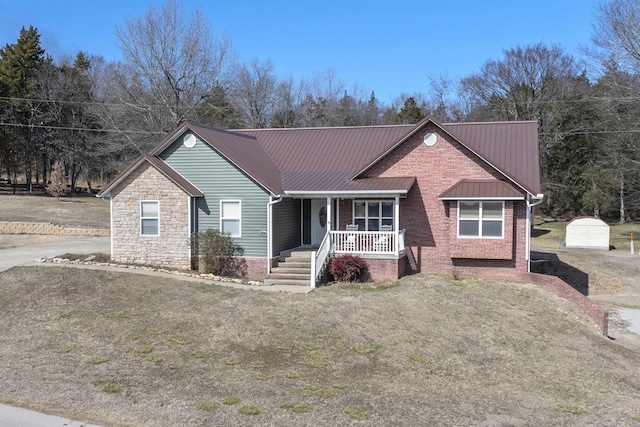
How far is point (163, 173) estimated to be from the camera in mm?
19609

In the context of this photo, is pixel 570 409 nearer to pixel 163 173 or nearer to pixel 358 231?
pixel 358 231

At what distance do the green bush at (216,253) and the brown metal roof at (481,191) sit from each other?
24.6ft

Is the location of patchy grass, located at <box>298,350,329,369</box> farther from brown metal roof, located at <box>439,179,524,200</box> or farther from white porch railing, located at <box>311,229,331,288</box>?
brown metal roof, located at <box>439,179,524,200</box>

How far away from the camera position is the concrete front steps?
18516mm

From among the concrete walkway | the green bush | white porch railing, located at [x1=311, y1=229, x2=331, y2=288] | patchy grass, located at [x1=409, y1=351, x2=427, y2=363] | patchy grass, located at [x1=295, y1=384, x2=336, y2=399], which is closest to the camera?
the concrete walkway

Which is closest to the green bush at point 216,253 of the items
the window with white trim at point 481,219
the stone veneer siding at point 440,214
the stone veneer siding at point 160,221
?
the stone veneer siding at point 160,221

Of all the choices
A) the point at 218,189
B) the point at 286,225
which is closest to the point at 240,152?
the point at 218,189

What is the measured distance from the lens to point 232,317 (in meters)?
13.2

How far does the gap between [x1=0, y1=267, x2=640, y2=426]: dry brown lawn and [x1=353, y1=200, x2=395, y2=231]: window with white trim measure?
12.8 feet

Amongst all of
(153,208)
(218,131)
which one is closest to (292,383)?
(153,208)

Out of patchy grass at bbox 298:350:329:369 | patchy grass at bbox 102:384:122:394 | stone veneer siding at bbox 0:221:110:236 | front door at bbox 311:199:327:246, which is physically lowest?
patchy grass at bbox 298:350:329:369

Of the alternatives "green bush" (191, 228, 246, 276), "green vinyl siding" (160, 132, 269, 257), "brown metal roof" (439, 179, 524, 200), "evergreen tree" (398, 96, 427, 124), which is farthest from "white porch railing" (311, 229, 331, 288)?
"evergreen tree" (398, 96, 427, 124)

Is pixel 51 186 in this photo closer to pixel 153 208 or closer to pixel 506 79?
Result: pixel 153 208

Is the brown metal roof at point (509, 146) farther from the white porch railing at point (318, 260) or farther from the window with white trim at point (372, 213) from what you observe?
the white porch railing at point (318, 260)
